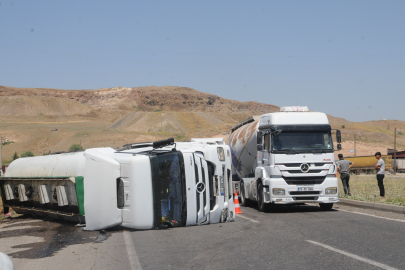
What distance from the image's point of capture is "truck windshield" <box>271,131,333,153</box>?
1332cm

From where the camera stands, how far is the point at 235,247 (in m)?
7.75

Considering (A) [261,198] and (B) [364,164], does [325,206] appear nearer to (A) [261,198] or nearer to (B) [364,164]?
(A) [261,198]

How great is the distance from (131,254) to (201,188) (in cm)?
297

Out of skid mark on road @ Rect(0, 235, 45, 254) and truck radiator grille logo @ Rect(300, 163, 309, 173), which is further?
truck radiator grille logo @ Rect(300, 163, 309, 173)

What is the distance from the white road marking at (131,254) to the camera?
6516 mm

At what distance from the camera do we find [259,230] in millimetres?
9742

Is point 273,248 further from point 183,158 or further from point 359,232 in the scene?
point 183,158

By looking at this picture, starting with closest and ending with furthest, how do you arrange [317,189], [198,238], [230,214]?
[198,238], [230,214], [317,189]

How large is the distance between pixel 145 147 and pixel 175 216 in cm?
210

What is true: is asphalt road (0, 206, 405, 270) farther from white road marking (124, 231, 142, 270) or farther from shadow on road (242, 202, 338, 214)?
shadow on road (242, 202, 338, 214)

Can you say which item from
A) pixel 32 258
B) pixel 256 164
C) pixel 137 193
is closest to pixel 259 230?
pixel 137 193

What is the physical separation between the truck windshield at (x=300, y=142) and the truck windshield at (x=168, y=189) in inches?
176

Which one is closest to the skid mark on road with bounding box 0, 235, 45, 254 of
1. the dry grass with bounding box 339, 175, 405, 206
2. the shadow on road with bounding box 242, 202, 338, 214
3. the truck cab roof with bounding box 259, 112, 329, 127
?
the shadow on road with bounding box 242, 202, 338, 214

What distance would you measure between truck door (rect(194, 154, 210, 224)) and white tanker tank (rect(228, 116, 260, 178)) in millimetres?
5791
